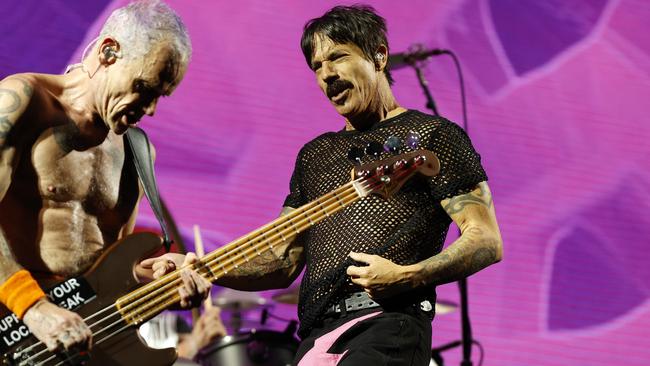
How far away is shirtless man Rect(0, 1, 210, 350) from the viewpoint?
293cm

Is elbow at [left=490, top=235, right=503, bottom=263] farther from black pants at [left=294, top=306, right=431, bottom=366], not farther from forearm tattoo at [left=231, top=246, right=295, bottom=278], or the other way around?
forearm tattoo at [left=231, top=246, right=295, bottom=278]

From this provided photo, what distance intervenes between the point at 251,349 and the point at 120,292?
2.51m

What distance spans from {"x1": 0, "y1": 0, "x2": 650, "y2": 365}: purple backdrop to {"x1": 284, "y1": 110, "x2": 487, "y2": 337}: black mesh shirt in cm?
241

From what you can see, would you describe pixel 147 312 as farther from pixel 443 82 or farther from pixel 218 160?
pixel 443 82

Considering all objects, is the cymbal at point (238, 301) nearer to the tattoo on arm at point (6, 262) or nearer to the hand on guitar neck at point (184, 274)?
the hand on guitar neck at point (184, 274)

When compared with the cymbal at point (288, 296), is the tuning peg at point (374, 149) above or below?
above

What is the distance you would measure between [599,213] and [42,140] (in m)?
4.86

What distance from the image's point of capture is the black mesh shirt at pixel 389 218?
121 inches

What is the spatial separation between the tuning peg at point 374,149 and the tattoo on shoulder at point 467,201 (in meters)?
0.32

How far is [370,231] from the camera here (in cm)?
310

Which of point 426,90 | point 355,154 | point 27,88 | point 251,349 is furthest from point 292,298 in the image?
point 27,88

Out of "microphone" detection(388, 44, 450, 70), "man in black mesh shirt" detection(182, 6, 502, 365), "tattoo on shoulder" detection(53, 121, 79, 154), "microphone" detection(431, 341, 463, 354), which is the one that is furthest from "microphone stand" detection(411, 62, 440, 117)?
"tattoo on shoulder" detection(53, 121, 79, 154)

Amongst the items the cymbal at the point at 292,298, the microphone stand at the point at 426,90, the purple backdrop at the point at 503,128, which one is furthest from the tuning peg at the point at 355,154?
the cymbal at the point at 292,298

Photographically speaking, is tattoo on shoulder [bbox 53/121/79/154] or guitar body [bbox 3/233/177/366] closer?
guitar body [bbox 3/233/177/366]
